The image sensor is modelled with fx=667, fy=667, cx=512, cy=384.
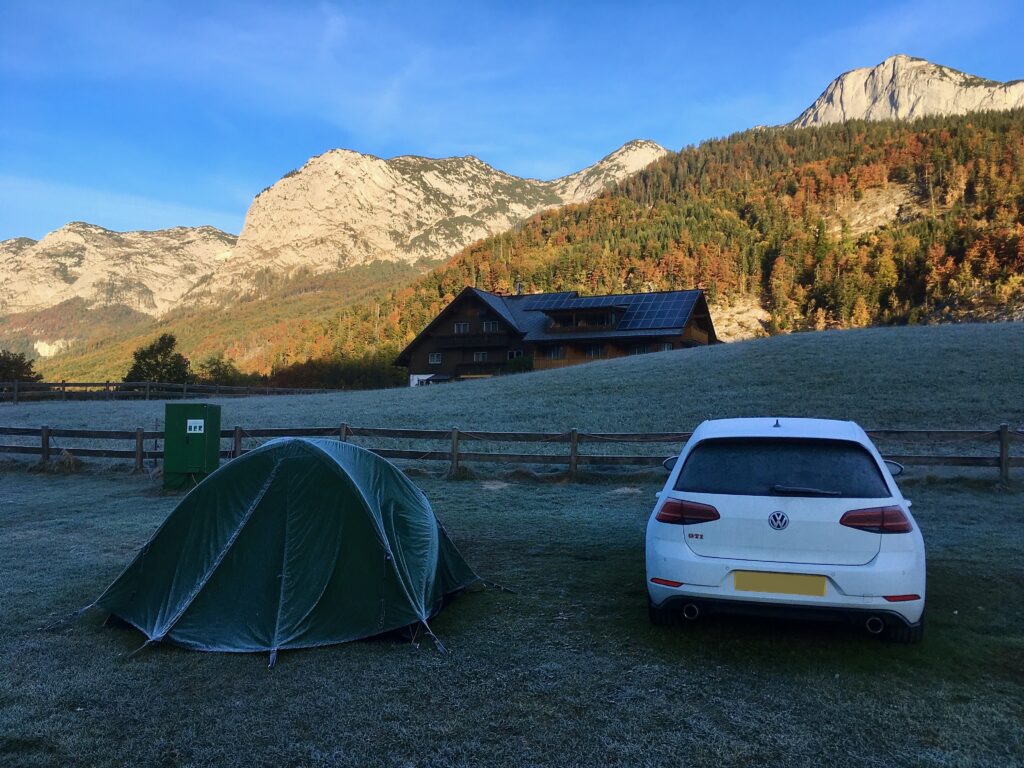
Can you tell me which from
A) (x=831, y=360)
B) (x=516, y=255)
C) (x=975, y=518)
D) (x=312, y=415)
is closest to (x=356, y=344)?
(x=516, y=255)

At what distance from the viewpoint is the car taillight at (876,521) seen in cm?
461

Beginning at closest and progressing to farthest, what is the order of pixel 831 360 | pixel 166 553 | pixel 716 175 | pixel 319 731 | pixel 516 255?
pixel 319 731
pixel 166 553
pixel 831 360
pixel 516 255
pixel 716 175

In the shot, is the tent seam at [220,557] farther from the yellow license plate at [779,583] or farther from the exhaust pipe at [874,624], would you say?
the exhaust pipe at [874,624]

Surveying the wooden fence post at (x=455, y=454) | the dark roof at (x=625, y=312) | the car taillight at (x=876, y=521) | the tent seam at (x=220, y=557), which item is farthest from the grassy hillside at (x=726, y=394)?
the dark roof at (x=625, y=312)

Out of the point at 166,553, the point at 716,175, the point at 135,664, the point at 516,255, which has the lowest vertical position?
the point at 135,664

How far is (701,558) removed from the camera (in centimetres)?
481

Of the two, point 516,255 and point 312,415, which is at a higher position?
point 516,255

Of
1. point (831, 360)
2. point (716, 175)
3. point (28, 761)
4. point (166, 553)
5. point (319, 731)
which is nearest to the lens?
point (28, 761)

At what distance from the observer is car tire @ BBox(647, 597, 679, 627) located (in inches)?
210

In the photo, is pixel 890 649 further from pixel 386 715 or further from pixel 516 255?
pixel 516 255

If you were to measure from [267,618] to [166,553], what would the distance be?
121 cm

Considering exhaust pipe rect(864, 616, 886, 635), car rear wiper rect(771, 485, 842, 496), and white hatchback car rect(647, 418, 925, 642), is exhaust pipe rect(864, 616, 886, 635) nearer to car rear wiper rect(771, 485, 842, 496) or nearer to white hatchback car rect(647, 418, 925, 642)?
white hatchback car rect(647, 418, 925, 642)

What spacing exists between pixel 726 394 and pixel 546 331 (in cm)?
3035

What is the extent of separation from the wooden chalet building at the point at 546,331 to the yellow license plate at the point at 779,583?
42991mm
